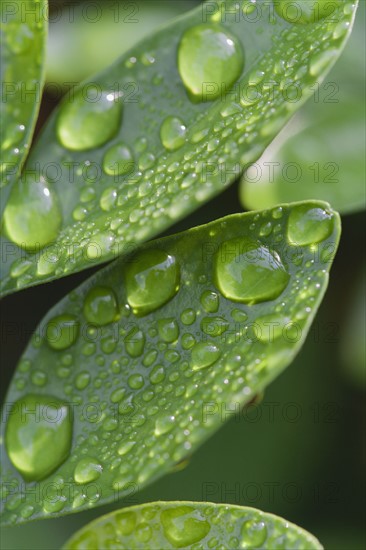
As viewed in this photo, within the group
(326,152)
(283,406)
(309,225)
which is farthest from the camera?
(283,406)

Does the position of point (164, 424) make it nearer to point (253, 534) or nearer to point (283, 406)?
point (253, 534)

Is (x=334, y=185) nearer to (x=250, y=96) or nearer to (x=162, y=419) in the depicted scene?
(x=250, y=96)

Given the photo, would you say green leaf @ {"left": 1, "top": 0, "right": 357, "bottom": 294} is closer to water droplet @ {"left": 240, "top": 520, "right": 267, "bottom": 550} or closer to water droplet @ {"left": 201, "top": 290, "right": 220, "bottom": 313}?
water droplet @ {"left": 201, "top": 290, "right": 220, "bottom": 313}

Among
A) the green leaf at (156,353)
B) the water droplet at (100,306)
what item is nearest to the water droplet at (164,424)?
the green leaf at (156,353)

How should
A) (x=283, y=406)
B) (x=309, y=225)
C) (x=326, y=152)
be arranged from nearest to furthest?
1. (x=309, y=225)
2. (x=326, y=152)
3. (x=283, y=406)

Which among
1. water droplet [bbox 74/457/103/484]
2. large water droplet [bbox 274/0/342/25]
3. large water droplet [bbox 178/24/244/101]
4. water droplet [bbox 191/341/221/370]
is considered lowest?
water droplet [bbox 74/457/103/484]

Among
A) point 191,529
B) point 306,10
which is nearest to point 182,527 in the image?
point 191,529

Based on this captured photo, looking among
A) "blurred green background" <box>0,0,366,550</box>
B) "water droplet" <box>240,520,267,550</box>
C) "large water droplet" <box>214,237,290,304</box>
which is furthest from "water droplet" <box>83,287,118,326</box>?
"blurred green background" <box>0,0,366,550</box>
